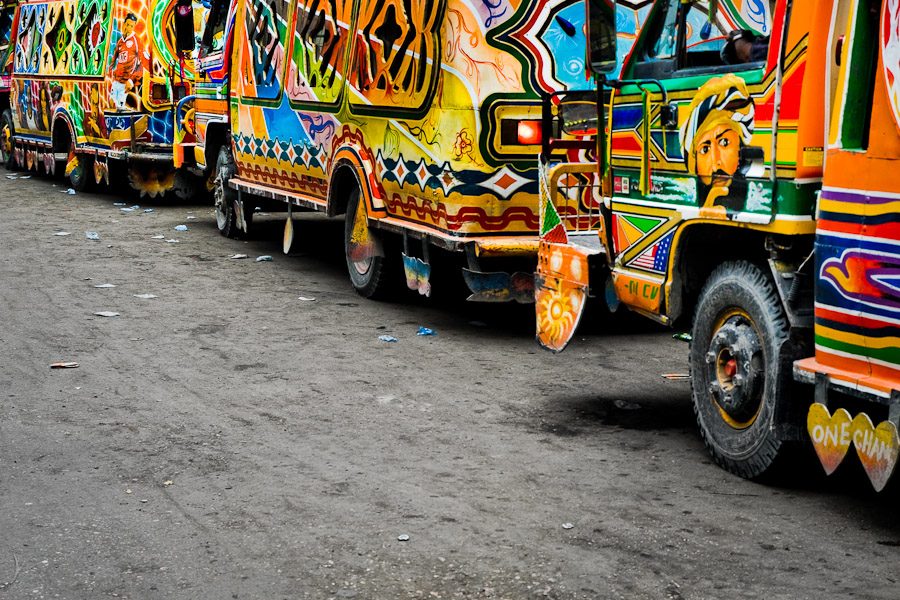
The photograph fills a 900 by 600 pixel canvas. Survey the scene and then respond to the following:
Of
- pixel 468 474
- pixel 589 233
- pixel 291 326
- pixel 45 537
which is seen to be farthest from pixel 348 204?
pixel 45 537

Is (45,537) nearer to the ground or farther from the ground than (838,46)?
nearer to the ground

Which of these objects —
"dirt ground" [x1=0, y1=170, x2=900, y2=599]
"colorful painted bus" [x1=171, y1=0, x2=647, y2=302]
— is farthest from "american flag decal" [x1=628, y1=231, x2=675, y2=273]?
"colorful painted bus" [x1=171, y1=0, x2=647, y2=302]

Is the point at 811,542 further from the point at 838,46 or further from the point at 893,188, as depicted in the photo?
the point at 838,46

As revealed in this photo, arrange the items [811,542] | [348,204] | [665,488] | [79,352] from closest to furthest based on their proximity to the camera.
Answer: [811,542]
[665,488]
[79,352]
[348,204]

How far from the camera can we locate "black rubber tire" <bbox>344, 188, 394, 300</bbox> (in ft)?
31.0

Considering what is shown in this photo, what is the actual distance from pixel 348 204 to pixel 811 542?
20.3ft

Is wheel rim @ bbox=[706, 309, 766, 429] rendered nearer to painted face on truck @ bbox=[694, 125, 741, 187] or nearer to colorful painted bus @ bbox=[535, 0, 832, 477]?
colorful painted bus @ bbox=[535, 0, 832, 477]

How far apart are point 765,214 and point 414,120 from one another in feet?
13.4

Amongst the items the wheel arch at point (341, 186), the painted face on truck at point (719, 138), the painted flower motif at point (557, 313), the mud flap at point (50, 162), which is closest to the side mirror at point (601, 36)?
the painted face on truck at point (719, 138)

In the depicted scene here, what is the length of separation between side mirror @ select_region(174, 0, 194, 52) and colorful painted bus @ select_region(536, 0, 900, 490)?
438 inches

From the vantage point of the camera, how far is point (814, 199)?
4.54m

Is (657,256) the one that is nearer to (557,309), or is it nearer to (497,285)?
(557,309)

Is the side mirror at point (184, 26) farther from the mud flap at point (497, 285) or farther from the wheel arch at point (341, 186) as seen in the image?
the mud flap at point (497, 285)

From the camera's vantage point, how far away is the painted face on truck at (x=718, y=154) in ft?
16.1
